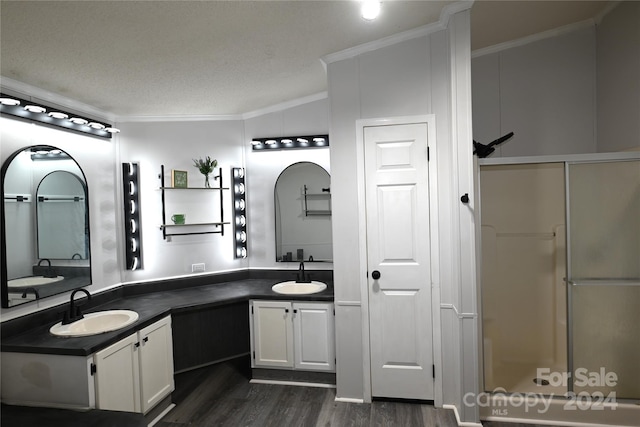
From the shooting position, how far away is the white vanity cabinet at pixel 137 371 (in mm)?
2242

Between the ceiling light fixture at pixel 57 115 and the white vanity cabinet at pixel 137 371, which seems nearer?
the white vanity cabinet at pixel 137 371

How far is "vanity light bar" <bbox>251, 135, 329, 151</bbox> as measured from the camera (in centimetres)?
366

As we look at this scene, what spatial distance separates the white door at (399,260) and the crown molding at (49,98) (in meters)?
2.49

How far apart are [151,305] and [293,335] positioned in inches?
48.6

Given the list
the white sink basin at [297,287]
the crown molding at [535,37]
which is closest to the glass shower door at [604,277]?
the crown molding at [535,37]

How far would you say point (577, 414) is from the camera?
250 cm

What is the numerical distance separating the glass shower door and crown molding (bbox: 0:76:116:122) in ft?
12.9

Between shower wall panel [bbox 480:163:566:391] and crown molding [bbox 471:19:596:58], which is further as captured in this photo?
shower wall panel [bbox 480:163:566:391]

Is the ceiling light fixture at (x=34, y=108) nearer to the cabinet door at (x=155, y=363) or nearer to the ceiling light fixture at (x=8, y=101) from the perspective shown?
the ceiling light fixture at (x=8, y=101)

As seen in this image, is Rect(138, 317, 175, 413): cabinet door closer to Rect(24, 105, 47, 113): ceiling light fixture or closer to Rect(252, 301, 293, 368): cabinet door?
Rect(252, 301, 293, 368): cabinet door

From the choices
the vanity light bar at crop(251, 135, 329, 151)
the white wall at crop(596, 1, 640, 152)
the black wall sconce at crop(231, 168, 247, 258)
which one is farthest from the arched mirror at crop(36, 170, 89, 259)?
the white wall at crop(596, 1, 640, 152)

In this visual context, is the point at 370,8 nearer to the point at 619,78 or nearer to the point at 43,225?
the point at 619,78

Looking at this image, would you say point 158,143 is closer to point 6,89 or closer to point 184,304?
point 6,89

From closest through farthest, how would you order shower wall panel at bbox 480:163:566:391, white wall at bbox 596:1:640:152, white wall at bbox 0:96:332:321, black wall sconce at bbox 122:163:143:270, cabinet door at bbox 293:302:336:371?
white wall at bbox 596:1:640:152, cabinet door at bbox 293:302:336:371, shower wall panel at bbox 480:163:566:391, white wall at bbox 0:96:332:321, black wall sconce at bbox 122:163:143:270
